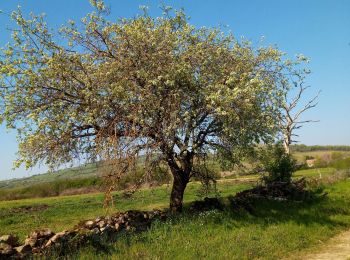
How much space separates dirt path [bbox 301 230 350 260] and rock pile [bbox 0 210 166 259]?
671 cm

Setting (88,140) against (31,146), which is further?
(88,140)

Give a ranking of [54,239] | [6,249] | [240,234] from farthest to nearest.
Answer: [240,234]
[54,239]
[6,249]

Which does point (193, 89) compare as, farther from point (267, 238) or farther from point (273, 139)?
point (267, 238)

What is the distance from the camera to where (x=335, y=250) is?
16484 millimetres

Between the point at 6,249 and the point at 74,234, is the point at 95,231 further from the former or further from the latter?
the point at 6,249

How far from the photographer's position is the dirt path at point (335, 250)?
15.3 meters

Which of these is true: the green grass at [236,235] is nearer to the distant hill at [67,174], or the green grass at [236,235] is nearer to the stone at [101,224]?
the stone at [101,224]

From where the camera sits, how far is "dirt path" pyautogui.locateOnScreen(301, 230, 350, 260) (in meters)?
15.3

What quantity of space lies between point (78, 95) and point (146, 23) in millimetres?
4958

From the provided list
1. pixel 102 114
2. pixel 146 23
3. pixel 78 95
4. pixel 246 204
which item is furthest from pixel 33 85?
pixel 246 204

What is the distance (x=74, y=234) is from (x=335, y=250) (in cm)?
1013

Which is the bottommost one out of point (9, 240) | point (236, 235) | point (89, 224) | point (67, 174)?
point (236, 235)

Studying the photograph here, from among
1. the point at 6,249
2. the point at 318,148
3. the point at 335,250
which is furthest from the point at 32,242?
the point at 318,148

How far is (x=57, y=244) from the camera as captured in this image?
15227 millimetres
